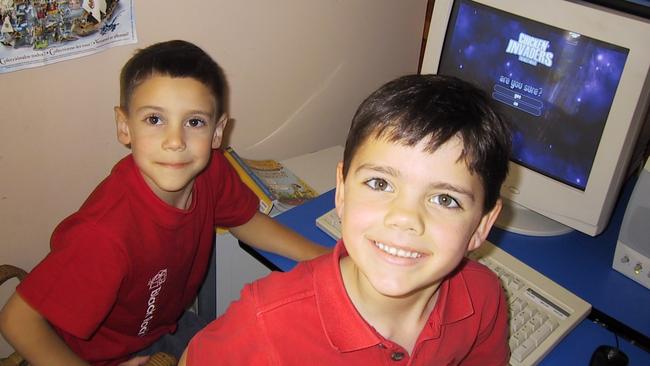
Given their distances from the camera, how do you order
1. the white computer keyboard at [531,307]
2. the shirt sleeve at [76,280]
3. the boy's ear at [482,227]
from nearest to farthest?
the boy's ear at [482,227] → the shirt sleeve at [76,280] → the white computer keyboard at [531,307]

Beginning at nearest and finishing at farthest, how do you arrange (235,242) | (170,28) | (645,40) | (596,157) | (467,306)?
(467,306)
(645,40)
(596,157)
(170,28)
(235,242)

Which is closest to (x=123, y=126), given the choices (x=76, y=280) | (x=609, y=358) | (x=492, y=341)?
A: (x=76, y=280)

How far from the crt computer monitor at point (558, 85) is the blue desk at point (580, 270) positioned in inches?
2.5

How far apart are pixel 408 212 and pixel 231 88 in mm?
961

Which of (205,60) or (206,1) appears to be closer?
(205,60)

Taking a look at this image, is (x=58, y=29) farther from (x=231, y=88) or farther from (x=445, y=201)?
(x=445, y=201)

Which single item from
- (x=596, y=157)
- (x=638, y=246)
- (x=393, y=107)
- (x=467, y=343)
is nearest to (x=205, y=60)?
(x=393, y=107)

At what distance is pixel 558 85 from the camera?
52.9 inches

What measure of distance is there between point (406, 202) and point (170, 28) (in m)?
0.88

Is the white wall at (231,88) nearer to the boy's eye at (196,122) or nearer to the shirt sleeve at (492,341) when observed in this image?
the boy's eye at (196,122)

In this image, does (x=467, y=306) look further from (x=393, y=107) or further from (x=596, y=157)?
(x=596, y=157)

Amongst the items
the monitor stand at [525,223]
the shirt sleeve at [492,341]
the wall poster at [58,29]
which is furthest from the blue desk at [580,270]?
the wall poster at [58,29]

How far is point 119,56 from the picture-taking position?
139cm

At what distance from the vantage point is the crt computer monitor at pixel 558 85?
1248 mm
